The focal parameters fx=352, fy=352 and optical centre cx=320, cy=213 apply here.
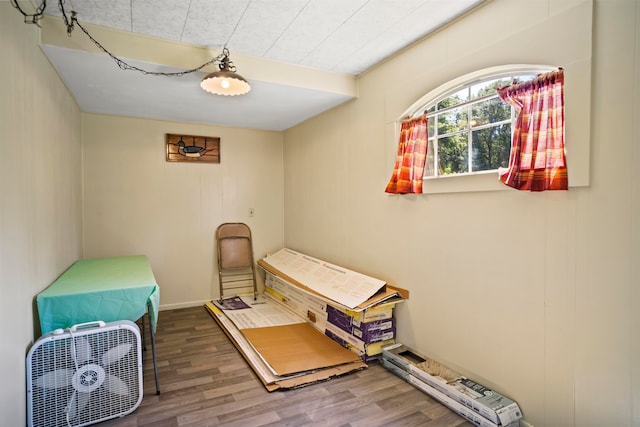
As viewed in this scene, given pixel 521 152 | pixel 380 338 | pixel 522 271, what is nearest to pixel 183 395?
pixel 380 338

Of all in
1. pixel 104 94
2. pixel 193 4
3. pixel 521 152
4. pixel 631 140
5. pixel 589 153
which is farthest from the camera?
pixel 104 94

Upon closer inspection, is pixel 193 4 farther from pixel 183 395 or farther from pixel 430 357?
pixel 430 357

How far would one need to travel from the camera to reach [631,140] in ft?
5.31

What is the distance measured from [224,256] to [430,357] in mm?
2995

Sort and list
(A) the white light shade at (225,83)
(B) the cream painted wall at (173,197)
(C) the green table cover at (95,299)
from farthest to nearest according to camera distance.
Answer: (B) the cream painted wall at (173,197) < (A) the white light shade at (225,83) < (C) the green table cover at (95,299)

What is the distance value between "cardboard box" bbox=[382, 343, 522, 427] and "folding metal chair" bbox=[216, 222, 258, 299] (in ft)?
8.06

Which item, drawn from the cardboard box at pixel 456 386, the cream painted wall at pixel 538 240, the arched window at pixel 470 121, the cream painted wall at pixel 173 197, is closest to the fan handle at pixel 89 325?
the cardboard box at pixel 456 386

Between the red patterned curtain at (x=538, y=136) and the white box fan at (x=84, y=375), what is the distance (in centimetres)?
254

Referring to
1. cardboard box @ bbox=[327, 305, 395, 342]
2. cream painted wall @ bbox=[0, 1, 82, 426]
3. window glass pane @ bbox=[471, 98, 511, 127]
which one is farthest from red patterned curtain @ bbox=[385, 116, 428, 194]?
cream painted wall @ bbox=[0, 1, 82, 426]

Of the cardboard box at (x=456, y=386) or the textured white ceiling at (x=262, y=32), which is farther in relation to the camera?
the textured white ceiling at (x=262, y=32)

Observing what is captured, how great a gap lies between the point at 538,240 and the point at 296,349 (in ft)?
6.83

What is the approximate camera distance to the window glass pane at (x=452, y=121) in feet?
8.31

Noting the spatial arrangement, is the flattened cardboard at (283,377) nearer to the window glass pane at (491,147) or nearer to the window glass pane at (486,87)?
the window glass pane at (491,147)

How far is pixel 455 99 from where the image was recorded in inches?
101
